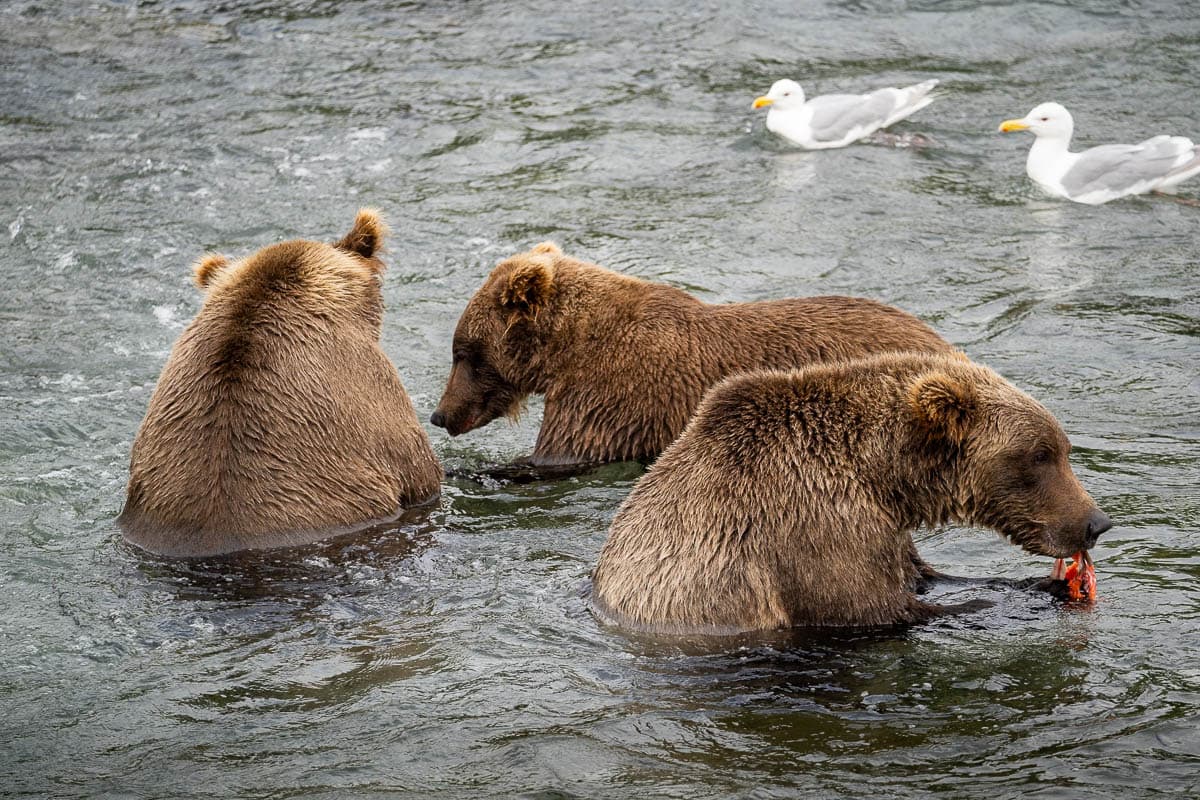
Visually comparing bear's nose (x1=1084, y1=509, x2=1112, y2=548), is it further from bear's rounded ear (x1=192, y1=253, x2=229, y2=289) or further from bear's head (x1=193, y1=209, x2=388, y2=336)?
bear's rounded ear (x1=192, y1=253, x2=229, y2=289)

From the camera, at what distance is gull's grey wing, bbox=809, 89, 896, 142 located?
599 inches

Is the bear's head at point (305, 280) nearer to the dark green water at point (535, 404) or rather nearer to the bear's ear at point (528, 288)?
the bear's ear at point (528, 288)

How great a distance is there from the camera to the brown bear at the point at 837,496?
6871mm

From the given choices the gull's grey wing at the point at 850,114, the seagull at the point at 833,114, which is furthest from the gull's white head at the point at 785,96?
the gull's grey wing at the point at 850,114

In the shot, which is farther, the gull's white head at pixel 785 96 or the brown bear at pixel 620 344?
the gull's white head at pixel 785 96

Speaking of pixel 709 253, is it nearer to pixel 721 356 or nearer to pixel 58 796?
pixel 721 356

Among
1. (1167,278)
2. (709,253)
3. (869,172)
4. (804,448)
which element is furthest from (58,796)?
(869,172)

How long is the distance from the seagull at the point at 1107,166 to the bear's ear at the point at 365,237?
24.4 feet

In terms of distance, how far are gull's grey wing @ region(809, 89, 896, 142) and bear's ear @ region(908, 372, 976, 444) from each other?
28.9 feet

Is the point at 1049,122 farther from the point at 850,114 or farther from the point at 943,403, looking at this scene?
the point at 943,403

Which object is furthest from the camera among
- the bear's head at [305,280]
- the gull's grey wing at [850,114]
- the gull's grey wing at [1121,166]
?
the gull's grey wing at [850,114]

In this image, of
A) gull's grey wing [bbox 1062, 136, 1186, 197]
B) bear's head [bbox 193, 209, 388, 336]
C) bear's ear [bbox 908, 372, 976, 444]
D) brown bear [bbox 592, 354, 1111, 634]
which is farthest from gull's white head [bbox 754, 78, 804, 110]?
bear's ear [bbox 908, 372, 976, 444]

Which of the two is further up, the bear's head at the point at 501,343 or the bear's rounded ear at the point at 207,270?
the bear's rounded ear at the point at 207,270

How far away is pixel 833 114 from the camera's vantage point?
15.3 meters
